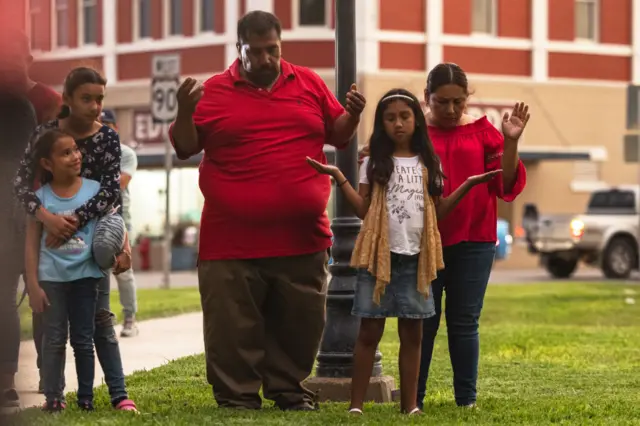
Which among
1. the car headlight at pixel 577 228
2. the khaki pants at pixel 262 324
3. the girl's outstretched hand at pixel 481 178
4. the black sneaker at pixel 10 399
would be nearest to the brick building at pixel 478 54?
the car headlight at pixel 577 228

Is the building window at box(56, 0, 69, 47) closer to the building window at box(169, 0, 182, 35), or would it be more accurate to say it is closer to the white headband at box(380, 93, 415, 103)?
the white headband at box(380, 93, 415, 103)

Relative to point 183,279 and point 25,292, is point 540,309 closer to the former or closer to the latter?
point 183,279

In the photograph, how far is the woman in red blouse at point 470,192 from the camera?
616 centimetres

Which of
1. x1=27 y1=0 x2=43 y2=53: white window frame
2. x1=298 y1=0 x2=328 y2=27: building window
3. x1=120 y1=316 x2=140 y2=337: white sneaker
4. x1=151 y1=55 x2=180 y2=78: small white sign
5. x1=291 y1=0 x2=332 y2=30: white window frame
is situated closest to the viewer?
x1=27 y1=0 x2=43 y2=53: white window frame

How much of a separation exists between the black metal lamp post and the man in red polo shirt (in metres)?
0.94

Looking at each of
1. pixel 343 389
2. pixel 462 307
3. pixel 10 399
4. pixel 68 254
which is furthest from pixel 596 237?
pixel 10 399

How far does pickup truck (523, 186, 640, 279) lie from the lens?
2688 cm

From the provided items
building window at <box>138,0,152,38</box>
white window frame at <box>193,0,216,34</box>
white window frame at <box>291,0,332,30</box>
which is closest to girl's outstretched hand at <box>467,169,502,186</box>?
white window frame at <box>291,0,332,30</box>

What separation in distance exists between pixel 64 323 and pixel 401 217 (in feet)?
4.95

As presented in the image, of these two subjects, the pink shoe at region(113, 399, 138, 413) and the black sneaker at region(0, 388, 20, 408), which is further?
the pink shoe at region(113, 399, 138, 413)

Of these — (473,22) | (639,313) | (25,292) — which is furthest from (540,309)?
(473,22)

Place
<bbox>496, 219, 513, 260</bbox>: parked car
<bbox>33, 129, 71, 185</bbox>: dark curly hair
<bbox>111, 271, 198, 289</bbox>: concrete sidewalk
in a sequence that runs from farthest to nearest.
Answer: <bbox>496, 219, 513, 260</bbox>: parked car < <bbox>111, 271, 198, 289</bbox>: concrete sidewalk < <bbox>33, 129, 71, 185</bbox>: dark curly hair

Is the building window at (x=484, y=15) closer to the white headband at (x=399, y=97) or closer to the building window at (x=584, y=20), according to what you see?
the building window at (x=584, y=20)

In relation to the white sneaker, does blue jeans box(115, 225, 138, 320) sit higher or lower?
higher
